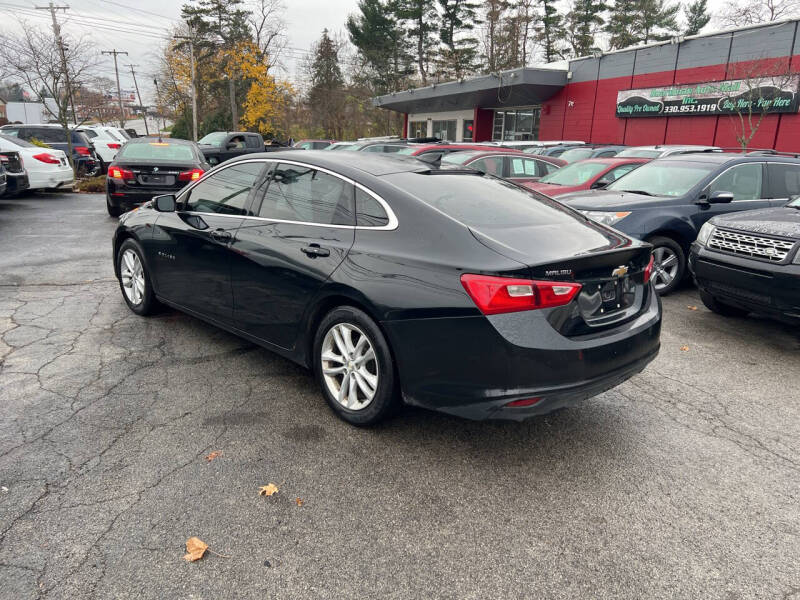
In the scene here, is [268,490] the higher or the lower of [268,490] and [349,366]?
the lower

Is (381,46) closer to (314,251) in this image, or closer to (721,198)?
(721,198)

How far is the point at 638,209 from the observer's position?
677 centimetres

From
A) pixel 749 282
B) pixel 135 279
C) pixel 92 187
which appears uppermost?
pixel 749 282

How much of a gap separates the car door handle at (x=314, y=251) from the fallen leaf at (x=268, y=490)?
134cm

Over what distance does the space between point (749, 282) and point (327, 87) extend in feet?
157

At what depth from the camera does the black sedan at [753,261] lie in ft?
15.7

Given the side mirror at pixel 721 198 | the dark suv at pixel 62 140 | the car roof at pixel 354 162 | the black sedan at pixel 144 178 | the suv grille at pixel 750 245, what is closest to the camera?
the car roof at pixel 354 162

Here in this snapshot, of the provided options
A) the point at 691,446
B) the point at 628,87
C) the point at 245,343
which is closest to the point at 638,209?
the point at 691,446

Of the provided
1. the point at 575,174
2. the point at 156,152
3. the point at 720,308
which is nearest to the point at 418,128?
the point at 156,152

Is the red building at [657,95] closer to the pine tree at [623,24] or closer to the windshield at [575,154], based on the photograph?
the windshield at [575,154]

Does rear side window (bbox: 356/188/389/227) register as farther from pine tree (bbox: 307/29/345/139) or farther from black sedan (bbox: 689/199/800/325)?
→ pine tree (bbox: 307/29/345/139)

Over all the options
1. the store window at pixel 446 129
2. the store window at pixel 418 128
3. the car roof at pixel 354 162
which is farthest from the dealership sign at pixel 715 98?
Result: the car roof at pixel 354 162

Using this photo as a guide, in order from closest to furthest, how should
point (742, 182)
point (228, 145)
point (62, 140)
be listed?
1. point (742, 182)
2. point (228, 145)
3. point (62, 140)

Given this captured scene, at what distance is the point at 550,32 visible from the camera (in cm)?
4234
